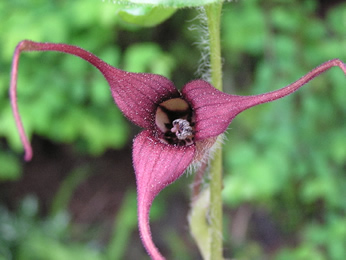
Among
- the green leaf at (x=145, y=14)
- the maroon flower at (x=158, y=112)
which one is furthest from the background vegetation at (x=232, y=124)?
the maroon flower at (x=158, y=112)

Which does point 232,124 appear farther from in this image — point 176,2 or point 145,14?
point 176,2

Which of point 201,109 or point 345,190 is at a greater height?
point 201,109

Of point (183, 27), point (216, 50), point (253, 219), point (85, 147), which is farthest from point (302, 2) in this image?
point (216, 50)

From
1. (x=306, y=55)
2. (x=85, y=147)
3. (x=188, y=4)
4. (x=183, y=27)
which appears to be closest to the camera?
(x=188, y=4)

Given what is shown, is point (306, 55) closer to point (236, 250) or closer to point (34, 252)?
point (236, 250)

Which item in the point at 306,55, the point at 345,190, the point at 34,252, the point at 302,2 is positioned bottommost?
the point at 34,252

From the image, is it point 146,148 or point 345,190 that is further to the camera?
point 345,190
